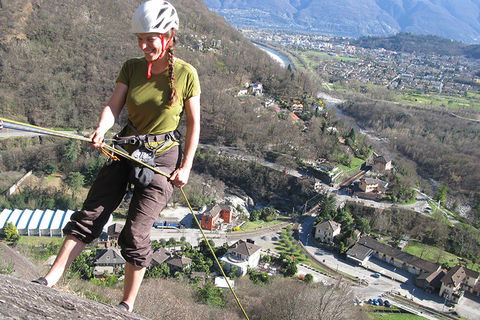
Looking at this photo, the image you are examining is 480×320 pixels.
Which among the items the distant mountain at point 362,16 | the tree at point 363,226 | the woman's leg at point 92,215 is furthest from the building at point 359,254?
the distant mountain at point 362,16

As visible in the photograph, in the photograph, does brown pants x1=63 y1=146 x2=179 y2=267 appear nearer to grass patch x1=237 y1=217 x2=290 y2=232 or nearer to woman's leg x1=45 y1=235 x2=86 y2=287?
woman's leg x1=45 y1=235 x2=86 y2=287

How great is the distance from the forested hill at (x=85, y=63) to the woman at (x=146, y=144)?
2454 cm

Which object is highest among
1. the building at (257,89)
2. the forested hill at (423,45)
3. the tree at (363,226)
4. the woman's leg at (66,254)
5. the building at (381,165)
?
the forested hill at (423,45)

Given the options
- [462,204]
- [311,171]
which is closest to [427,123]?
[462,204]

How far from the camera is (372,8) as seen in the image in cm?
18000

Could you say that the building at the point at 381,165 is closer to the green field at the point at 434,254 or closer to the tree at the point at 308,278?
the green field at the point at 434,254

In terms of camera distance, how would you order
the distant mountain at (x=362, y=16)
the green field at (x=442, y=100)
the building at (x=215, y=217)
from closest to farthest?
the building at (x=215, y=217) → the green field at (x=442, y=100) → the distant mountain at (x=362, y=16)

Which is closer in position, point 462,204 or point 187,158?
point 187,158

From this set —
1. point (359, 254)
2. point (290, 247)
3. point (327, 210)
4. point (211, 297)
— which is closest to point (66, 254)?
point (211, 297)

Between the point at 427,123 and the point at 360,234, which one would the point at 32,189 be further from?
the point at 427,123

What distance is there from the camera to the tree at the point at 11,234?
1366 centimetres

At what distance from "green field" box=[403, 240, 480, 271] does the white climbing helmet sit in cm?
1769

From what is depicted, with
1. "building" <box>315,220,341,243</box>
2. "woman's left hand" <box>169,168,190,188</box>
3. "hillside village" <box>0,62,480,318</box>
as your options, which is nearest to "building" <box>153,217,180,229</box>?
"hillside village" <box>0,62,480,318</box>

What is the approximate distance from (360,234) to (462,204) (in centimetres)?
920
